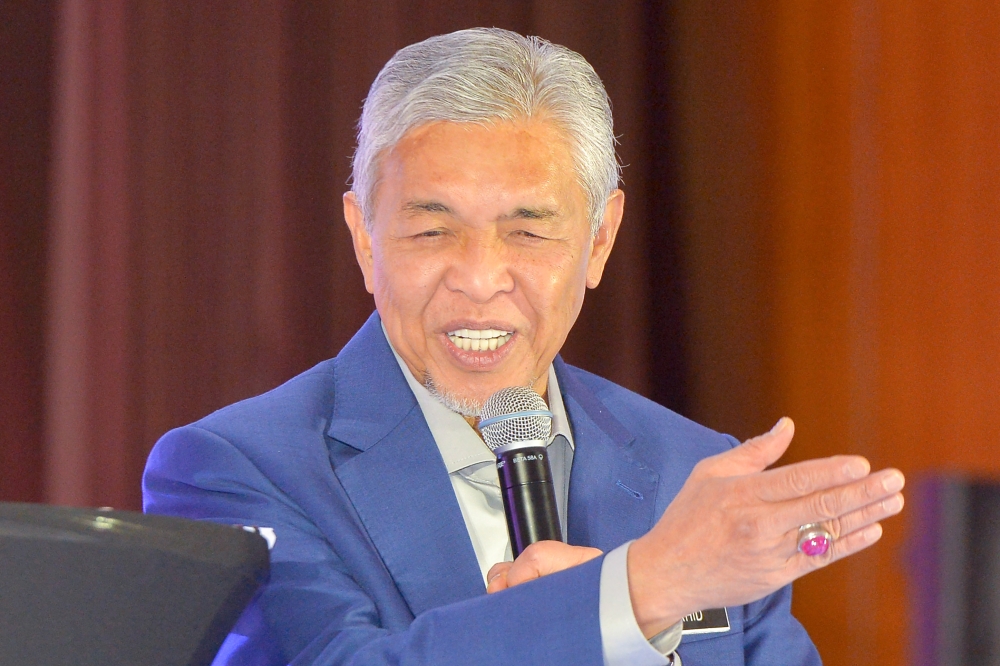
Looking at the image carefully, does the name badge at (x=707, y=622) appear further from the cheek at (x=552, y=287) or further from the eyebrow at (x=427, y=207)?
the eyebrow at (x=427, y=207)

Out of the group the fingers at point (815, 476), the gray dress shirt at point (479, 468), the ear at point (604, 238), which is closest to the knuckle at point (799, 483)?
the fingers at point (815, 476)

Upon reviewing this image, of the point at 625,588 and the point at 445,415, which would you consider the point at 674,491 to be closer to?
the point at 445,415

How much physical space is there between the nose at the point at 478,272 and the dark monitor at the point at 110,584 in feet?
2.53

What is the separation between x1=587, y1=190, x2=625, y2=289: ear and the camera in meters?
1.80

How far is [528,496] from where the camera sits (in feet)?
3.92

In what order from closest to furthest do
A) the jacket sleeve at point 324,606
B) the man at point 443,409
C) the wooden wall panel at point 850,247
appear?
1. the jacket sleeve at point 324,606
2. the man at point 443,409
3. the wooden wall panel at point 850,247

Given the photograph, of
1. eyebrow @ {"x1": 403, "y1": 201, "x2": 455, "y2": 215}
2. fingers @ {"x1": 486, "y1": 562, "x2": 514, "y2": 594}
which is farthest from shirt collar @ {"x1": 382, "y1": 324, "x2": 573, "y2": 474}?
fingers @ {"x1": 486, "y1": 562, "x2": 514, "y2": 594}

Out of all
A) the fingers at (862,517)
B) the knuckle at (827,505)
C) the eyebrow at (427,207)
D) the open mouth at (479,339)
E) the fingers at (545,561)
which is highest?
the eyebrow at (427,207)

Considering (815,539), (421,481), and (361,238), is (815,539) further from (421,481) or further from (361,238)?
(361,238)

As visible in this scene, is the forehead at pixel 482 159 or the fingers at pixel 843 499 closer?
the fingers at pixel 843 499

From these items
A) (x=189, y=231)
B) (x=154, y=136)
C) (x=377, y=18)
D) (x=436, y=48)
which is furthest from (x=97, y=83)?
(x=436, y=48)

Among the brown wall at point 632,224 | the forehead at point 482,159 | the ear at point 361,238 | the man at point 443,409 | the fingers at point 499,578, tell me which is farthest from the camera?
the brown wall at point 632,224

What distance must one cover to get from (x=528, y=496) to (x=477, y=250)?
1.61 feet

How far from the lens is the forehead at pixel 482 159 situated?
1.55 meters
